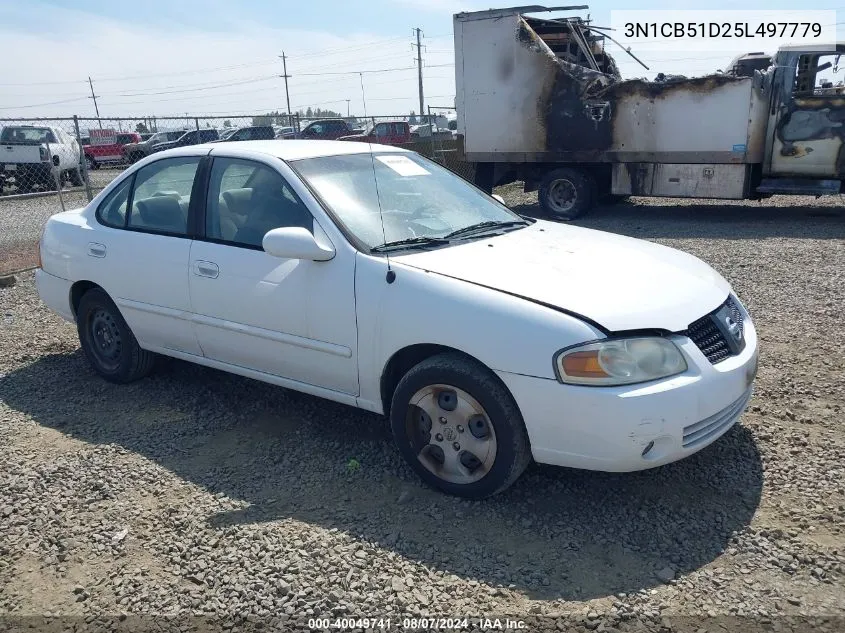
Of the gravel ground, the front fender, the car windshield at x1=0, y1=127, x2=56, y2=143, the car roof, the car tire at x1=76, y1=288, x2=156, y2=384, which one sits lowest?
the gravel ground

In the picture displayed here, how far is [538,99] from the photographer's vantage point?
38.0 feet

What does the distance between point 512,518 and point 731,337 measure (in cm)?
133

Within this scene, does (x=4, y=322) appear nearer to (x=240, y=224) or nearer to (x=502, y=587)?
(x=240, y=224)

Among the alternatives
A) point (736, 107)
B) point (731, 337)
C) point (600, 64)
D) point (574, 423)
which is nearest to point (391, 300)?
point (574, 423)

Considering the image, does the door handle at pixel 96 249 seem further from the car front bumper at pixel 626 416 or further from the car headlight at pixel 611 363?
the car headlight at pixel 611 363

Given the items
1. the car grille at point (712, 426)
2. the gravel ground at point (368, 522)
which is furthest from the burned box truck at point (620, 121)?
the car grille at point (712, 426)

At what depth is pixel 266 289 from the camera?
3.82 meters

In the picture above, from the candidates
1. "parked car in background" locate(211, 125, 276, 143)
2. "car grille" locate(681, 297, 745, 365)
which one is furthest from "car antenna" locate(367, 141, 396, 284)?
"parked car in background" locate(211, 125, 276, 143)

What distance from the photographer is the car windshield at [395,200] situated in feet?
12.3

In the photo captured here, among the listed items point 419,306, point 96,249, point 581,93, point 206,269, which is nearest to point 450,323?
point 419,306

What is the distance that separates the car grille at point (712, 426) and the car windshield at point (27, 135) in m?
21.9

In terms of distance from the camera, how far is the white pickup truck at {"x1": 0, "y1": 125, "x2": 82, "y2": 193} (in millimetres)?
18406

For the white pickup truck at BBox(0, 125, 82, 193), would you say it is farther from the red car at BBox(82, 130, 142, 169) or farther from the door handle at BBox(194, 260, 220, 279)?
the door handle at BBox(194, 260, 220, 279)

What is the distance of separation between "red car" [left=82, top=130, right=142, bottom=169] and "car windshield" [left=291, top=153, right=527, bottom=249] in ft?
87.6
